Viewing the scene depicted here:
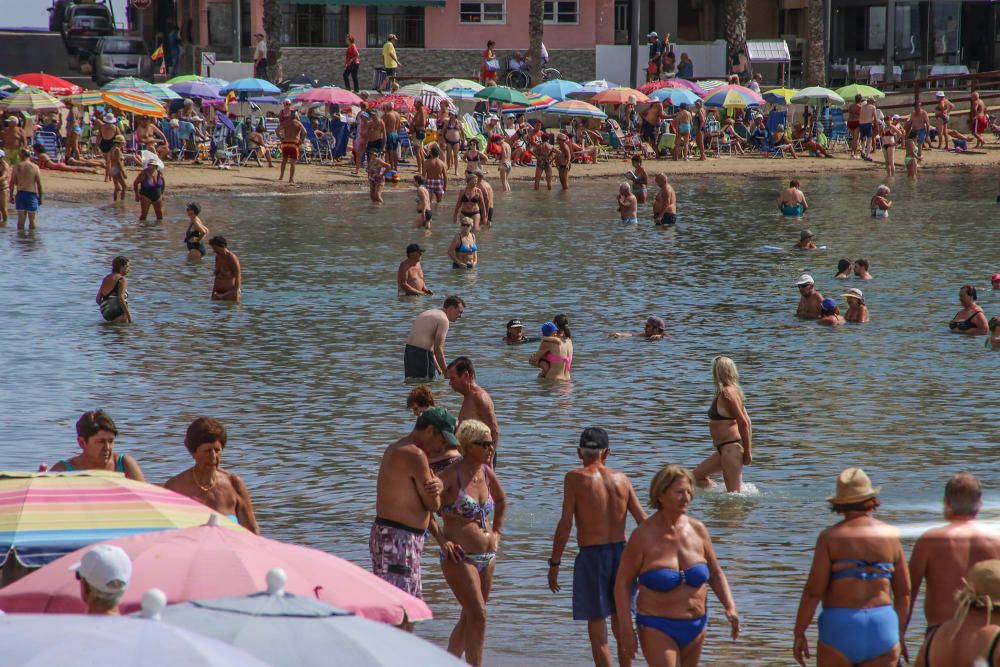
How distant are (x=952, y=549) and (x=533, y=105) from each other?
34.7m

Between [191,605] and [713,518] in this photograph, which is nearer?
[191,605]

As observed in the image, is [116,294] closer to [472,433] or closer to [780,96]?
[472,433]

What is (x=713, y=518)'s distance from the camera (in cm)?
1146

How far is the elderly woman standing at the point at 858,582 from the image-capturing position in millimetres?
6699

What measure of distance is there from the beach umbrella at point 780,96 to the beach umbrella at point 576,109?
5.54 metres

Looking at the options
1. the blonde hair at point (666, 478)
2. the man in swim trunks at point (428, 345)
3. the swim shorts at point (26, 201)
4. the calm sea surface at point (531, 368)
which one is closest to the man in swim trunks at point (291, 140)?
the calm sea surface at point (531, 368)

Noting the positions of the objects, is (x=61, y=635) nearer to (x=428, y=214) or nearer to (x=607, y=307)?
(x=607, y=307)

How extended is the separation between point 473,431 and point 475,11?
42588 millimetres

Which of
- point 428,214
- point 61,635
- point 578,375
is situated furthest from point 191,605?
point 428,214

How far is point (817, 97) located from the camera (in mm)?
41031

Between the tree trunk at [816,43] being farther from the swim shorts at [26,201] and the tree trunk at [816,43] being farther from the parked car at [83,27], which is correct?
the swim shorts at [26,201]

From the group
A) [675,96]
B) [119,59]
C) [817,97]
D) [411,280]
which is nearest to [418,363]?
[411,280]

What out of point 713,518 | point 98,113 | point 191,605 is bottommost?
point 713,518

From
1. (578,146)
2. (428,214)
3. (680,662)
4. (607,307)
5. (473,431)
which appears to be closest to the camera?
(680,662)
